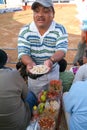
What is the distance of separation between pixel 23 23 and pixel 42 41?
8.91 meters

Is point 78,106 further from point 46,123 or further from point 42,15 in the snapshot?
point 42,15

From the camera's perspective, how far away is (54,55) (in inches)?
122

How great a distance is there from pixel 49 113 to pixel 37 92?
Result: 0.51 metres

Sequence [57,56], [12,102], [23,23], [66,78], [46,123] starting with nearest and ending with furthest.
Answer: [12,102], [46,123], [57,56], [66,78], [23,23]

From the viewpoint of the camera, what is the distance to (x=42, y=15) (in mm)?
3006

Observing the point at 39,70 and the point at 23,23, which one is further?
the point at 23,23

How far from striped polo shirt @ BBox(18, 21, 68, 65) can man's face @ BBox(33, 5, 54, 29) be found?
0.11m

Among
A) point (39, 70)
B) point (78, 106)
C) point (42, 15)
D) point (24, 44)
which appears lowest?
point (78, 106)

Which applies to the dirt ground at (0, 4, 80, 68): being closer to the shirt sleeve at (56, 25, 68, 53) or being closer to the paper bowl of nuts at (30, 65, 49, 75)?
the shirt sleeve at (56, 25, 68, 53)

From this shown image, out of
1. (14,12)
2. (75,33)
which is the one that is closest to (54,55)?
(75,33)

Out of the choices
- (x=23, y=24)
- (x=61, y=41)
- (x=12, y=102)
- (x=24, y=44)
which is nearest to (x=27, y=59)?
(x=24, y=44)

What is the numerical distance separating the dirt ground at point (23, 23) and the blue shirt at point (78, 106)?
4.15 metres

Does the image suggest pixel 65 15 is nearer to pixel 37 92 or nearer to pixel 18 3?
pixel 18 3

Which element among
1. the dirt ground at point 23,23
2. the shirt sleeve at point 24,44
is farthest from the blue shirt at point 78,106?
the dirt ground at point 23,23
